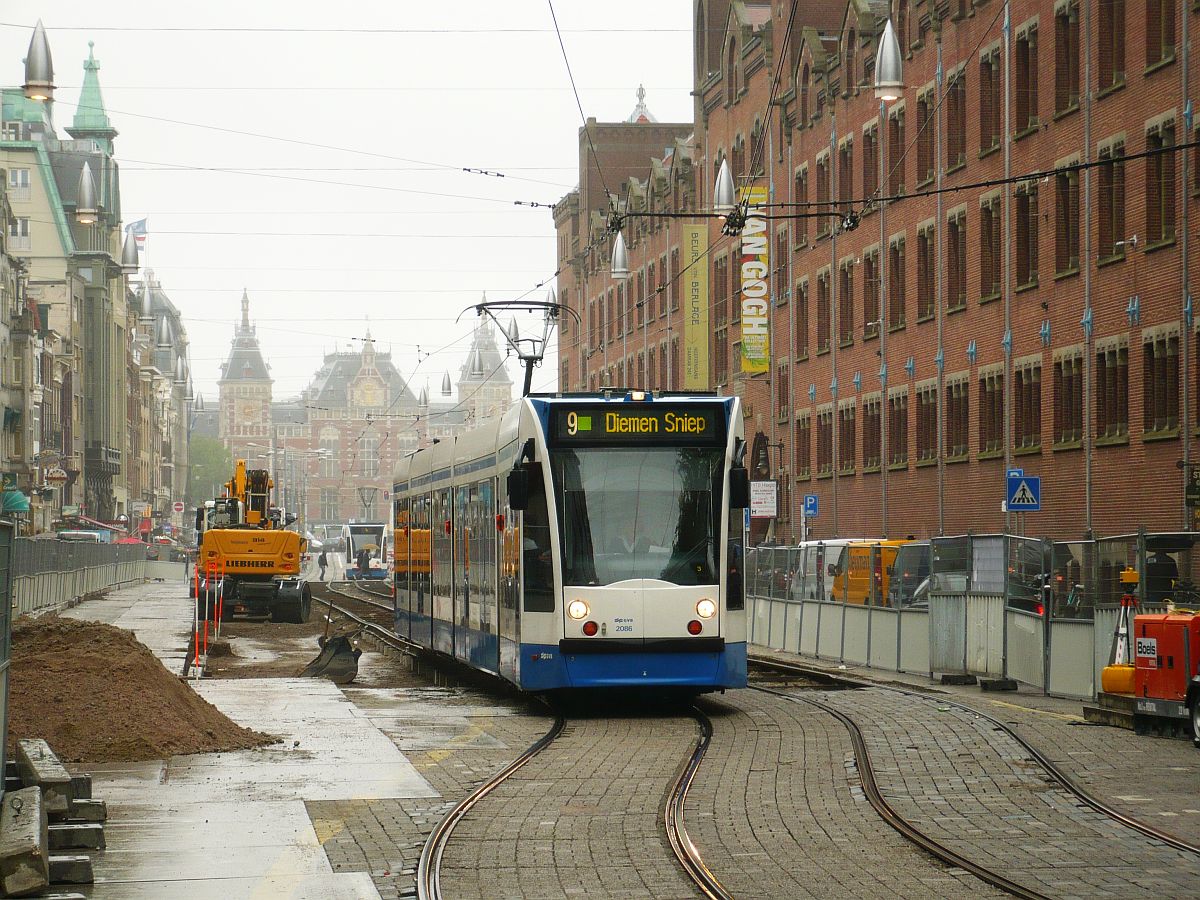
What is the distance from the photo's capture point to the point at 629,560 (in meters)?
19.2

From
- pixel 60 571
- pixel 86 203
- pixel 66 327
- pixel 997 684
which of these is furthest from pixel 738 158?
pixel 66 327

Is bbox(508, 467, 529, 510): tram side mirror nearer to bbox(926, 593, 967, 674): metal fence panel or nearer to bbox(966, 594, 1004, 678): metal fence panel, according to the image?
bbox(966, 594, 1004, 678): metal fence panel

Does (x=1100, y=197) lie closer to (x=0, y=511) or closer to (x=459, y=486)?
(x=459, y=486)

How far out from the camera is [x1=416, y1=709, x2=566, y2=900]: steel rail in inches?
391

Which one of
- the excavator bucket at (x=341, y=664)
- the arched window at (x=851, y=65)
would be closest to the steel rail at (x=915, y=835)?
the excavator bucket at (x=341, y=664)

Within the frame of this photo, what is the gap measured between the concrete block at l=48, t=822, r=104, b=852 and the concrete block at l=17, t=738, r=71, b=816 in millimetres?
362

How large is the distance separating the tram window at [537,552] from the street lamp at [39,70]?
487 inches

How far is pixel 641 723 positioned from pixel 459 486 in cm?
619

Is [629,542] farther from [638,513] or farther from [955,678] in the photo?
[955,678]

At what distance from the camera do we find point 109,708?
17.0 m

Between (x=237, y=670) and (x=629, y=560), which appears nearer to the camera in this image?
(x=629, y=560)

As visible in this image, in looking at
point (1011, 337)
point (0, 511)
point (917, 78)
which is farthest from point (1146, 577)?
point (0, 511)

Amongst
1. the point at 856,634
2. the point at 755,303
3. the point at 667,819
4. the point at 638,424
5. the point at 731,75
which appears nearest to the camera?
the point at 667,819

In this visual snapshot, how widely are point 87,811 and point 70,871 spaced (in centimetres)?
186
